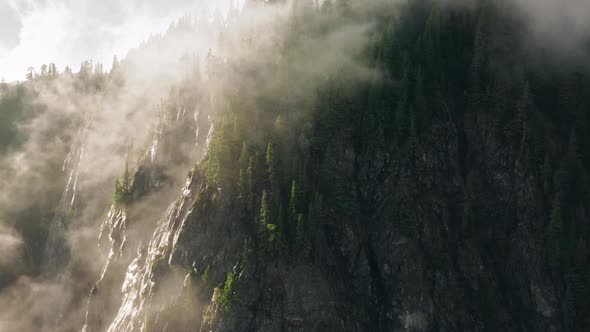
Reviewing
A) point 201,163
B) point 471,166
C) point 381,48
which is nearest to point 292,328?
point 201,163

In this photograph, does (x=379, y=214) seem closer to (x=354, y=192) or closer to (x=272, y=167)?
(x=354, y=192)

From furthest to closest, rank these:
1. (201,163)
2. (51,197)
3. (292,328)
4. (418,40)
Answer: (51,197) < (418,40) < (201,163) < (292,328)

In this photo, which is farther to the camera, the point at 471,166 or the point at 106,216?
the point at 106,216

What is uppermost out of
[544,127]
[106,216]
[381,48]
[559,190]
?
[381,48]

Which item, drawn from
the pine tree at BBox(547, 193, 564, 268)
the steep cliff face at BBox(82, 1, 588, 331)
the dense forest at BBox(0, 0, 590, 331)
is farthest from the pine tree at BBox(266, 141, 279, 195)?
the pine tree at BBox(547, 193, 564, 268)

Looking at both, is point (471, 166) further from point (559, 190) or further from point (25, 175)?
point (25, 175)

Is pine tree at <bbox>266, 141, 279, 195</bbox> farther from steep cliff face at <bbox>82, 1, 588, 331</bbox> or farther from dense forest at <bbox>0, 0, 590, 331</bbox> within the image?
dense forest at <bbox>0, 0, 590, 331</bbox>

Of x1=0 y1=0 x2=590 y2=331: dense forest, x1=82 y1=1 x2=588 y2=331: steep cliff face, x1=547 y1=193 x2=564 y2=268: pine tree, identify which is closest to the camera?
x1=82 y1=1 x2=588 y2=331: steep cliff face

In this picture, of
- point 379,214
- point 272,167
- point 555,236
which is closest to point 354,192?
point 379,214
